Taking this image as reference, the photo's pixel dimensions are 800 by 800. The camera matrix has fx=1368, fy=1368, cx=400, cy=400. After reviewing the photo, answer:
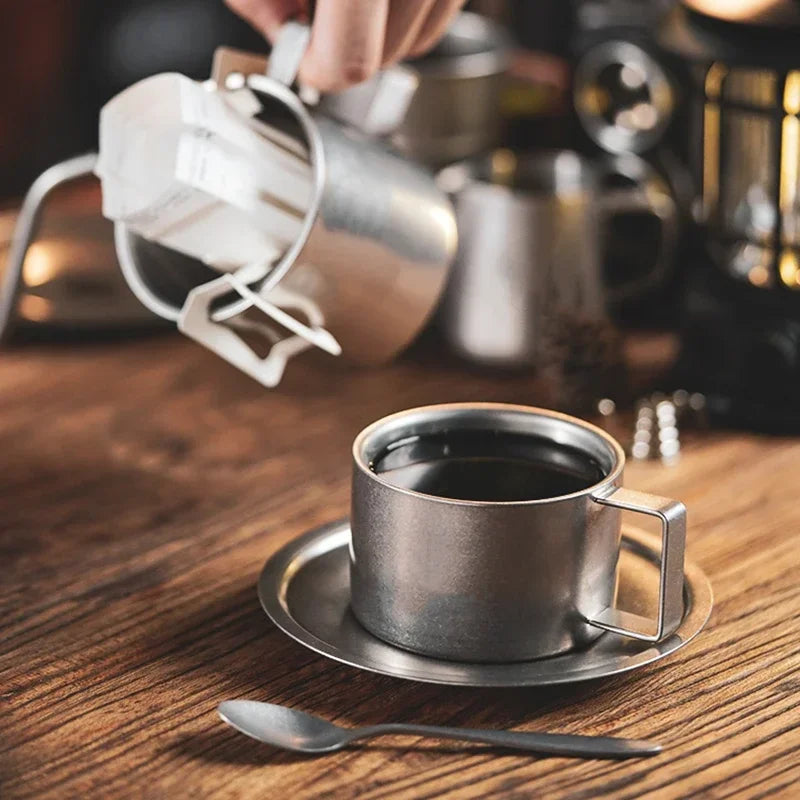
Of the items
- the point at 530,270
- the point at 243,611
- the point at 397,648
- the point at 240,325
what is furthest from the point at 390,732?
the point at 530,270

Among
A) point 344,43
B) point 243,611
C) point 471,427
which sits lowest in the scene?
point 243,611

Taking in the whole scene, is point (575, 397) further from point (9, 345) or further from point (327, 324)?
point (9, 345)

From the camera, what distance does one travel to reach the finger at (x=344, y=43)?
780 mm

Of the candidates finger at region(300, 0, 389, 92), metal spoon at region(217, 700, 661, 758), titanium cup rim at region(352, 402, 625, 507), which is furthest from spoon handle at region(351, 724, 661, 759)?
finger at region(300, 0, 389, 92)

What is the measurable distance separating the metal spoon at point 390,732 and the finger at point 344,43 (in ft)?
1.24

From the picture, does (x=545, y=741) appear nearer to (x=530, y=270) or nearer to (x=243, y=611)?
(x=243, y=611)

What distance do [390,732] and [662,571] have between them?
0.15 meters

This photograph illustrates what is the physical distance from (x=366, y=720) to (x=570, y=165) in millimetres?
625

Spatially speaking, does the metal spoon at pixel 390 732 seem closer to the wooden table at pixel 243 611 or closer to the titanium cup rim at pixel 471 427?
the wooden table at pixel 243 611

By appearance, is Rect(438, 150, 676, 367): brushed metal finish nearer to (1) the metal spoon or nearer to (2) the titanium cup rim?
(2) the titanium cup rim

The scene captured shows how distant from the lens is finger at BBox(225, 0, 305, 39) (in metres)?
0.84

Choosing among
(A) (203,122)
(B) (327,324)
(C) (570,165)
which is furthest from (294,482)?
(C) (570,165)

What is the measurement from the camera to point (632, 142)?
1.15 meters

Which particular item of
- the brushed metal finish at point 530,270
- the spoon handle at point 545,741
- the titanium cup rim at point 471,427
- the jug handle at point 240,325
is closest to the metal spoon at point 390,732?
the spoon handle at point 545,741
